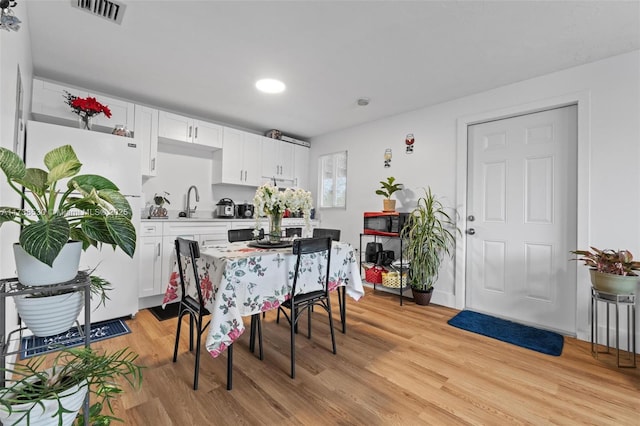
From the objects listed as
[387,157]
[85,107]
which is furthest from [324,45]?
[85,107]

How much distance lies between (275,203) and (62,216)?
1.39m

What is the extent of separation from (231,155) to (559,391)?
13.1ft

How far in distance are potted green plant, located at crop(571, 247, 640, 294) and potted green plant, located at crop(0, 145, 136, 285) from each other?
2.94 meters

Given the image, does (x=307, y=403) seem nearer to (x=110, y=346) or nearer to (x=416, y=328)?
(x=416, y=328)

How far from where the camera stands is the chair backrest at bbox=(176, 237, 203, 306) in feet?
5.64

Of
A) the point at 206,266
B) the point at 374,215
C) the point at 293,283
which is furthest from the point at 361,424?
the point at 374,215

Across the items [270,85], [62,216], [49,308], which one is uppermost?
[270,85]

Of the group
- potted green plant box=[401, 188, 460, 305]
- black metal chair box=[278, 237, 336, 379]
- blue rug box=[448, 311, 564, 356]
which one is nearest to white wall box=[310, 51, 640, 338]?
potted green plant box=[401, 188, 460, 305]

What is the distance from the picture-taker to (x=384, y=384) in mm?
1831

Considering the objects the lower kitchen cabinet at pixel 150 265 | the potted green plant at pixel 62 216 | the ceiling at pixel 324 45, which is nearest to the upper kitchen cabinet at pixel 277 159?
the ceiling at pixel 324 45

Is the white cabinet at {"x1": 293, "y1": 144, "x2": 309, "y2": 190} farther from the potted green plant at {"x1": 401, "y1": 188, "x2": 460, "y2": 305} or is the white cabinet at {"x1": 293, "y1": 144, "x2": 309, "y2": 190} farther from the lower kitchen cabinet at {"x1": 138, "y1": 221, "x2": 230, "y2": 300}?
the potted green plant at {"x1": 401, "y1": 188, "x2": 460, "y2": 305}

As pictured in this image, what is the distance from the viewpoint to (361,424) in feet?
4.89

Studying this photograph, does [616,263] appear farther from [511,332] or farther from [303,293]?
[303,293]

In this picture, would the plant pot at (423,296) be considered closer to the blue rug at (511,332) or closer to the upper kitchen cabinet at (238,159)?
the blue rug at (511,332)
